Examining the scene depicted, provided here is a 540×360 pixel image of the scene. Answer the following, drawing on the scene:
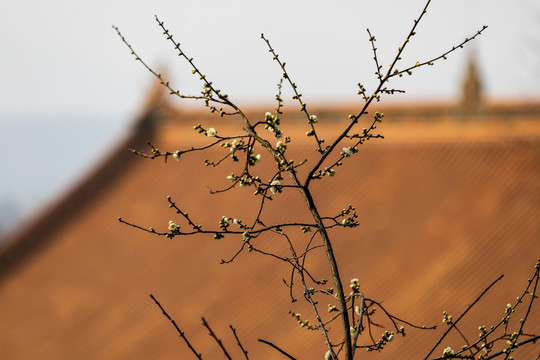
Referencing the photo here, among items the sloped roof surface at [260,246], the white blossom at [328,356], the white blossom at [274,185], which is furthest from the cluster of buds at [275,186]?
the sloped roof surface at [260,246]

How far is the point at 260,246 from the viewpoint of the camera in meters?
10.9

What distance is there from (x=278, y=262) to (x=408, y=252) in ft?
5.96

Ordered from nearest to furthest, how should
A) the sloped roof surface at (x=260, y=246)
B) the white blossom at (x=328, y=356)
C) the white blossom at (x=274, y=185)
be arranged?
the white blossom at (x=274, y=185)
the white blossom at (x=328, y=356)
the sloped roof surface at (x=260, y=246)

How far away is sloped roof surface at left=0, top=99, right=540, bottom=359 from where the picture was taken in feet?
33.1

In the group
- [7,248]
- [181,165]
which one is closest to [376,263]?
[181,165]

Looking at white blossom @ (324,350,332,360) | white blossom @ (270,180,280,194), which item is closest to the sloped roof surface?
white blossom @ (324,350,332,360)

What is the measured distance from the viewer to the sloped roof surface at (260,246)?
10102 millimetres

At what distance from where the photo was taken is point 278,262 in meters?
10.8

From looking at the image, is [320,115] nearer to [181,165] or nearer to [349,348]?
[181,165]

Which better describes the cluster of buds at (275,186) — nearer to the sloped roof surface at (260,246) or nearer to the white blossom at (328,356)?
the white blossom at (328,356)

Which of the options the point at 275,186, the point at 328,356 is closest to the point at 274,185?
the point at 275,186

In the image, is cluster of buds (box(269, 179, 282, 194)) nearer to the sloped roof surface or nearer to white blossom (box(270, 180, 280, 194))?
white blossom (box(270, 180, 280, 194))

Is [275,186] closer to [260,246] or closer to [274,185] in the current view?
[274,185]

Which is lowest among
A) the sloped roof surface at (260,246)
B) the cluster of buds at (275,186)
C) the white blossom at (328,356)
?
the white blossom at (328,356)
